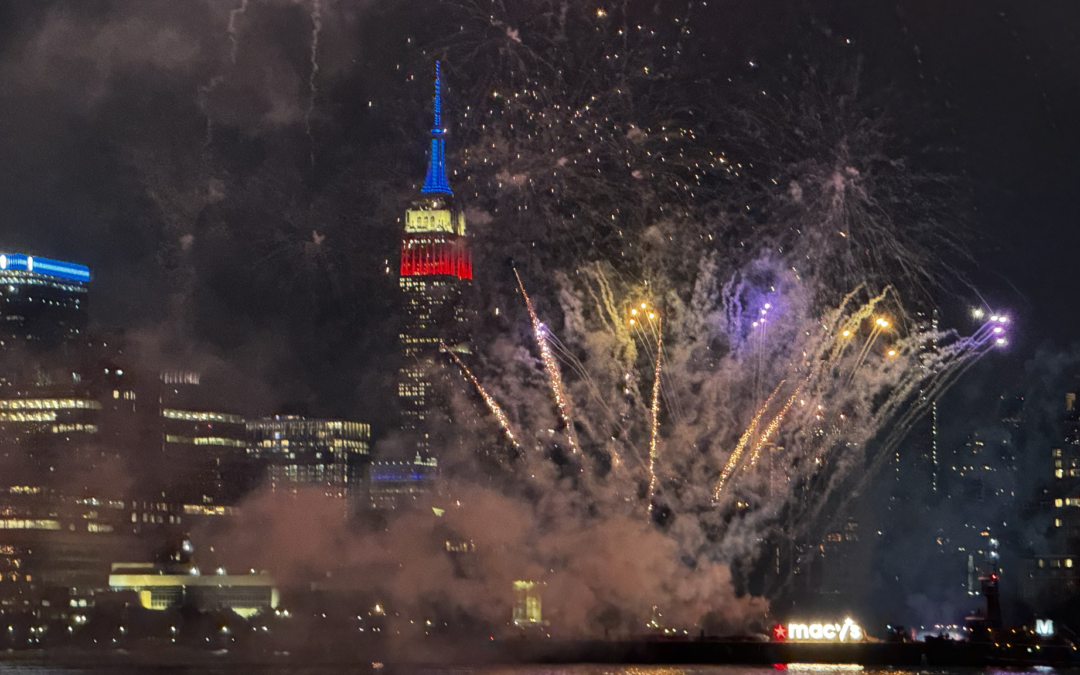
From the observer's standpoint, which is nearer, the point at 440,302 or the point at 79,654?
the point at 79,654

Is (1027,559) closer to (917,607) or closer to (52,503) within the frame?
(917,607)

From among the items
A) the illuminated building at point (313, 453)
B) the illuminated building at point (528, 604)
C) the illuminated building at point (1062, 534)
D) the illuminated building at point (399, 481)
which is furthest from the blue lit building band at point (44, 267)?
the illuminated building at point (1062, 534)

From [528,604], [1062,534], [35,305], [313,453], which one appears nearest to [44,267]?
[35,305]

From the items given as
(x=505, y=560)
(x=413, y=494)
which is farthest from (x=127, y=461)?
(x=505, y=560)

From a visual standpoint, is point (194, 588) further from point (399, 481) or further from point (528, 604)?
point (528, 604)

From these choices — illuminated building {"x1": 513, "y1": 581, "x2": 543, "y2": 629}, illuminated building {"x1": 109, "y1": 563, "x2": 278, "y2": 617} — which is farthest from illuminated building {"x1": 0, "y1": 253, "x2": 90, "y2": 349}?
illuminated building {"x1": 513, "y1": 581, "x2": 543, "y2": 629}

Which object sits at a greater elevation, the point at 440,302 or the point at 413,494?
the point at 440,302
